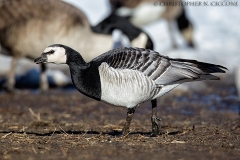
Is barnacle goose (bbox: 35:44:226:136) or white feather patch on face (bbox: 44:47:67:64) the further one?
white feather patch on face (bbox: 44:47:67:64)

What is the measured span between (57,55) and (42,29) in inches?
236

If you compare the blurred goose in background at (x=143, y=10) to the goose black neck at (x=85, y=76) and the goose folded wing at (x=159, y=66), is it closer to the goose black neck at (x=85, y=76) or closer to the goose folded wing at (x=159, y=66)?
the goose folded wing at (x=159, y=66)

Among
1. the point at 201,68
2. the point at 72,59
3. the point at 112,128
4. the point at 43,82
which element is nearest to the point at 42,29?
the point at 43,82

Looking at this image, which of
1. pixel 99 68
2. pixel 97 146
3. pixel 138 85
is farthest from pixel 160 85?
pixel 97 146

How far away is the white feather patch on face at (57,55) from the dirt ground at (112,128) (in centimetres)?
90

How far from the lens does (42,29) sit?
41.9 ft

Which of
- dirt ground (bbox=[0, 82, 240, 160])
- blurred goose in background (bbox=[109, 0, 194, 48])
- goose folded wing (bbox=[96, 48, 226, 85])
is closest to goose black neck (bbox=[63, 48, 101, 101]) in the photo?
goose folded wing (bbox=[96, 48, 226, 85])

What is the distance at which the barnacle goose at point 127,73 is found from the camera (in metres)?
6.70

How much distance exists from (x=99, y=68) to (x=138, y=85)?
505mm

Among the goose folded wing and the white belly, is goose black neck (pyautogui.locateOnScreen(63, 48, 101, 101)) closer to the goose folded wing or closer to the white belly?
the white belly

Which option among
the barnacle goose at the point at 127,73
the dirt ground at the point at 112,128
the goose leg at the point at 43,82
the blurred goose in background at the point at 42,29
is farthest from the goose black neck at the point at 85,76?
the goose leg at the point at 43,82

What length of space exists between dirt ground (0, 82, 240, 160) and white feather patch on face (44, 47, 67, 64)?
90 centimetres

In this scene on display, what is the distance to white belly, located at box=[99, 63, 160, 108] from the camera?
6.67m

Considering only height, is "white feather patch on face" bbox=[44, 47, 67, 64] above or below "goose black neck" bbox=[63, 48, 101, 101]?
above
